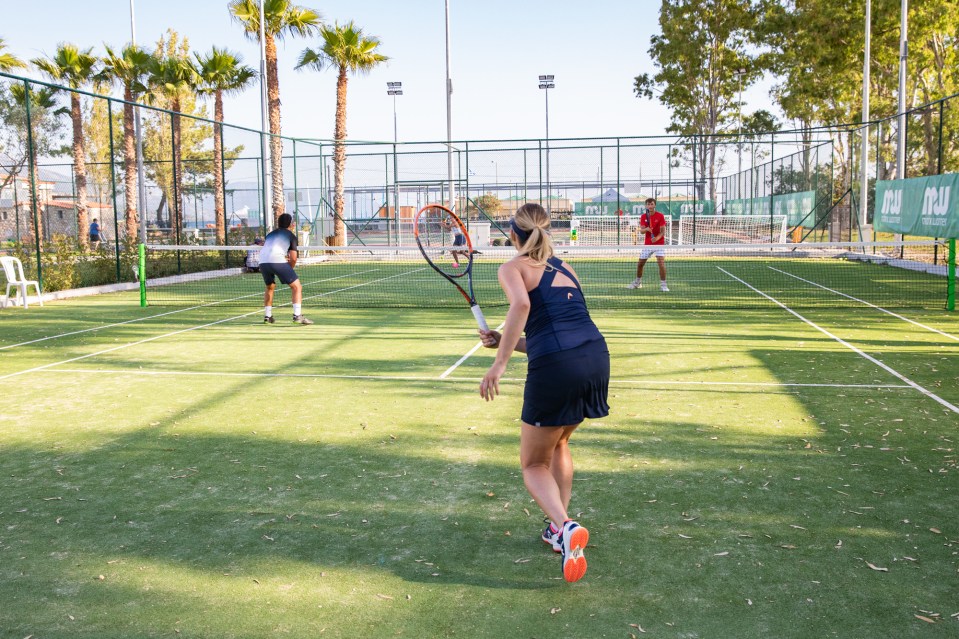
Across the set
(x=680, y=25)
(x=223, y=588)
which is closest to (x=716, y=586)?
(x=223, y=588)

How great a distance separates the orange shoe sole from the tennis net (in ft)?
24.4

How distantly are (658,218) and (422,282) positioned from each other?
6438 millimetres

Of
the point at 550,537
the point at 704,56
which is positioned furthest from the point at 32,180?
the point at 704,56

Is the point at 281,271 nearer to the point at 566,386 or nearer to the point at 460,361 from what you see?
the point at 460,361

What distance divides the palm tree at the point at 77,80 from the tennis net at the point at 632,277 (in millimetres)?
10455

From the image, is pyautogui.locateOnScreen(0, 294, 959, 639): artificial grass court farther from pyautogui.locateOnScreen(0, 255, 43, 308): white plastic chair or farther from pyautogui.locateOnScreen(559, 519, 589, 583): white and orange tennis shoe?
pyautogui.locateOnScreen(0, 255, 43, 308): white plastic chair

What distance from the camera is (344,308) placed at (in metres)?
14.9

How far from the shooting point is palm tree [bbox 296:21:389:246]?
3247cm

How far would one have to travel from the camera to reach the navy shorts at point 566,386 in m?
Result: 3.79

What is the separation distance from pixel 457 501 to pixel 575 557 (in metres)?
1.37

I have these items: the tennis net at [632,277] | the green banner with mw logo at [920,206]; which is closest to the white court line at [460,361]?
the tennis net at [632,277]

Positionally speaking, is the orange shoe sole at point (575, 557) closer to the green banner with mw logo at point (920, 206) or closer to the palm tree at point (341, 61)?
the green banner with mw logo at point (920, 206)

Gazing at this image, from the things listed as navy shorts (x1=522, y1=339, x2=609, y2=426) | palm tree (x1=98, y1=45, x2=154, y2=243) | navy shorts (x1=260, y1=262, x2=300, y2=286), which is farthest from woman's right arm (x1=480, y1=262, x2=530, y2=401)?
palm tree (x1=98, y1=45, x2=154, y2=243)

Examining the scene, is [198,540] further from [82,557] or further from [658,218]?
[658,218]
